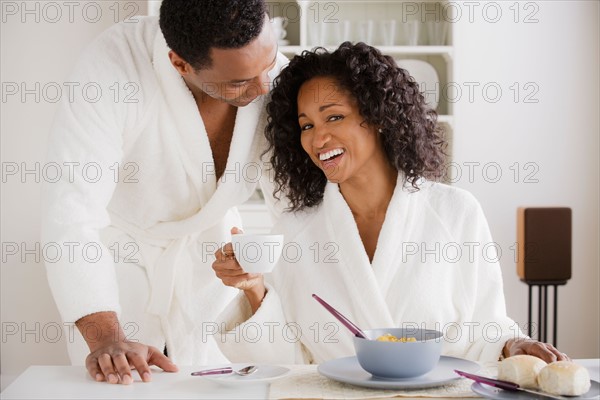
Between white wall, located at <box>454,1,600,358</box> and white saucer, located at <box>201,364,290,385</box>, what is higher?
white wall, located at <box>454,1,600,358</box>

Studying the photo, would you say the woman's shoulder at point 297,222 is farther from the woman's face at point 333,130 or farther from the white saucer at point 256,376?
the white saucer at point 256,376

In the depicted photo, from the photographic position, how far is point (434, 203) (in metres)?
1.85

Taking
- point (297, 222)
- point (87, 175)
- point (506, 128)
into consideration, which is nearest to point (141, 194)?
point (87, 175)

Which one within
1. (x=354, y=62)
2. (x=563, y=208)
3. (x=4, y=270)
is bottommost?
(x=4, y=270)

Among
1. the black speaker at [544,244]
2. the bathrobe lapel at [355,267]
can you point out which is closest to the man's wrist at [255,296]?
the bathrobe lapel at [355,267]

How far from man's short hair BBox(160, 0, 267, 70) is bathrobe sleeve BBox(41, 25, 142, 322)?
211mm

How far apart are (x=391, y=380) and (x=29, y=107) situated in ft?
10.4

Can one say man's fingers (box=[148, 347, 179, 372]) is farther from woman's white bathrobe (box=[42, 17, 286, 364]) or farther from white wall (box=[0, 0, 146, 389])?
white wall (box=[0, 0, 146, 389])

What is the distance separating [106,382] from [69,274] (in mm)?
371

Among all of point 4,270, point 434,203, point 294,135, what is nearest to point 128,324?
point 294,135

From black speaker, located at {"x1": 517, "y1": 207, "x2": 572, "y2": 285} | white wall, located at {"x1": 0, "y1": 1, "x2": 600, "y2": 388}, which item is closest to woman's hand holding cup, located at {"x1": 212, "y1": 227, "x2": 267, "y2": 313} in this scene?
black speaker, located at {"x1": 517, "y1": 207, "x2": 572, "y2": 285}

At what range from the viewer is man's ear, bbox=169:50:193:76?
184 cm

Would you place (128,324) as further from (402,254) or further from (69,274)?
(402,254)

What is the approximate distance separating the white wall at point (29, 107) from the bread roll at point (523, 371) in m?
3.10
